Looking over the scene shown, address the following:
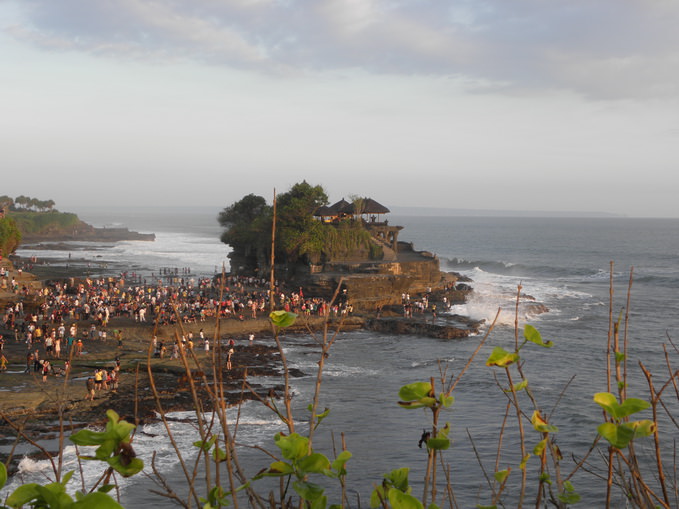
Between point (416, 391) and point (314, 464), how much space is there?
1.62 feet

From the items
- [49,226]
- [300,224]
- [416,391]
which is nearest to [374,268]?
[300,224]

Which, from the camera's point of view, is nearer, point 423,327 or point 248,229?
point 423,327

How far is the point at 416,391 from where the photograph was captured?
8.02 ft

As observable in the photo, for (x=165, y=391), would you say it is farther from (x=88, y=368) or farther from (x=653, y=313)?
(x=653, y=313)

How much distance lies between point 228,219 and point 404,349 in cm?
3877

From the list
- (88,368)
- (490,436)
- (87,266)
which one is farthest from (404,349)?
(87,266)

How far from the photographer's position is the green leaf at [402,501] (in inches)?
86.7

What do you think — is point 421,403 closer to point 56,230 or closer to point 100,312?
point 100,312

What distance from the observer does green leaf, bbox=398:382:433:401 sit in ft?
7.97

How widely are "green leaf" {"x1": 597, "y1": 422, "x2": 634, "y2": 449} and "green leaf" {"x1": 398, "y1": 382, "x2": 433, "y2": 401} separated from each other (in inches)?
25.0

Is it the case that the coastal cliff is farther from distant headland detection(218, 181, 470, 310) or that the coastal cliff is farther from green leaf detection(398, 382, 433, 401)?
green leaf detection(398, 382, 433, 401)

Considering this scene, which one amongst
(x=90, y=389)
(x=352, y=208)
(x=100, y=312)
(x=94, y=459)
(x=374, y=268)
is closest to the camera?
(x=94, y=459)

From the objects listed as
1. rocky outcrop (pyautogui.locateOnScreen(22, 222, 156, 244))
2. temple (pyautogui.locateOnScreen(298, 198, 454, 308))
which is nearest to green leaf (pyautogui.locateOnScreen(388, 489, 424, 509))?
temple (pyautogui.locateOnScreen(298, 198, 454, 308))

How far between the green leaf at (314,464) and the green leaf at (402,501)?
0.31 meters
